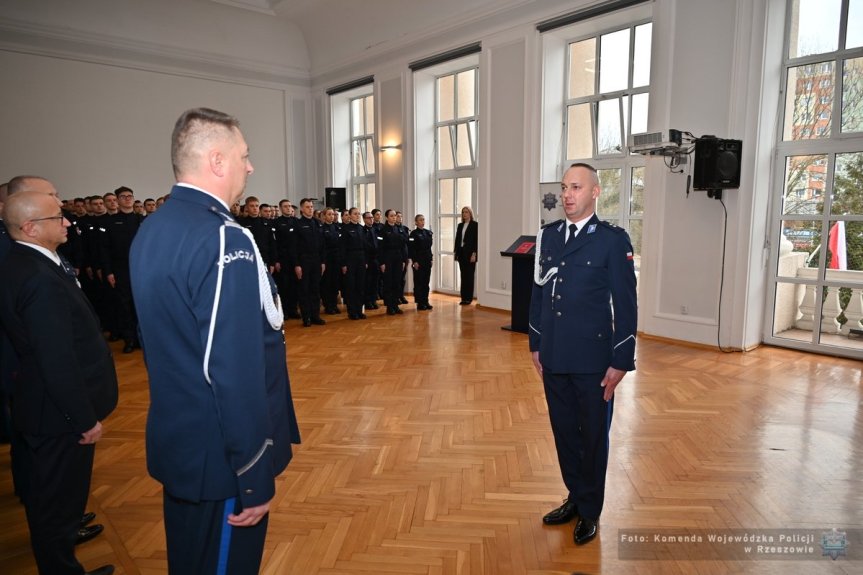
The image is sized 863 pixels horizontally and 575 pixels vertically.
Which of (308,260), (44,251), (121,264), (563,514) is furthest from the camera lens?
(308,260)

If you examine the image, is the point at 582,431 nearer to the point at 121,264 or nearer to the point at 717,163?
the point at 717,163

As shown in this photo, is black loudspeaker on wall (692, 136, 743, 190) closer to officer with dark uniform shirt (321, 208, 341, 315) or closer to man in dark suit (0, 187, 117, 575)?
officer with dark uniform shirt (321, 208, 341, 315)

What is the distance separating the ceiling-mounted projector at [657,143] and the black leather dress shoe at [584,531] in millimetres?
4462

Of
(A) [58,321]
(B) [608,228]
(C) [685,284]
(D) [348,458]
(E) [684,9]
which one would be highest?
(E) [684,9]

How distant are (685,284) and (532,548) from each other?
4.78 metres

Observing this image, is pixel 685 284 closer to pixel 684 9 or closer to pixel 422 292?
pixel 684 9

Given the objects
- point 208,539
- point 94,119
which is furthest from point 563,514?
point 94,119

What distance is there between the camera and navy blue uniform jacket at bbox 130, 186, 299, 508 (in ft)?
4.11

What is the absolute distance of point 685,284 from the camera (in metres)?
6.36

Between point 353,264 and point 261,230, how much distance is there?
1.42m

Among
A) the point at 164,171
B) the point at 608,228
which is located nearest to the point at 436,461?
the point at 608,228

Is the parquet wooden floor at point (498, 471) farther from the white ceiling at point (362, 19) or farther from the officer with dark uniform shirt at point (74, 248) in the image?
the white ceiling at point (362, 19)

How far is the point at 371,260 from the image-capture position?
8.74m

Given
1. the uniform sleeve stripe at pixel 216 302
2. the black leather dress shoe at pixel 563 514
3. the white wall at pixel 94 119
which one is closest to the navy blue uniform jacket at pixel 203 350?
the uniform sleeve stripe at pixel 216 302
